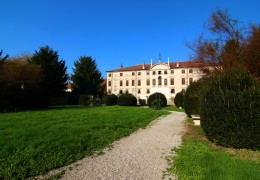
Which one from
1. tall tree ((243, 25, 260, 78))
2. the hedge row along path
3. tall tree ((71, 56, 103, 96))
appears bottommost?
the hedge row along path

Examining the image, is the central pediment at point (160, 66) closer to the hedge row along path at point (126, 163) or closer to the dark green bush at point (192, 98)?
the dark green bush at point (192, 98)

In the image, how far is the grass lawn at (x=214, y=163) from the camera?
194 inches

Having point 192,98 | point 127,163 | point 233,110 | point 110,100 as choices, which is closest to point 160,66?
point 110,100

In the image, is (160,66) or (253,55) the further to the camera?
(160,66)

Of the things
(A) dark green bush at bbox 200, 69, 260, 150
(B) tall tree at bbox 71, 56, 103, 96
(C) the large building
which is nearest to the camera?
(A) dark green bush at bbox 200, 69, 260, 150

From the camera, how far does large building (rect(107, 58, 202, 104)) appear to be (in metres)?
64.8

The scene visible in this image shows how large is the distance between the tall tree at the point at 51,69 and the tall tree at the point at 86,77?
631 centimetres

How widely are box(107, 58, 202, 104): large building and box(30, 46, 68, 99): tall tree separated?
26.6 meters

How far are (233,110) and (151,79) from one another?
60.9 metres

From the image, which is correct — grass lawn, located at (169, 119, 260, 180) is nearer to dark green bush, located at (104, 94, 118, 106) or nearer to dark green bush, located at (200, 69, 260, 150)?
dark green bush, located at (200, 69, 260, 150)

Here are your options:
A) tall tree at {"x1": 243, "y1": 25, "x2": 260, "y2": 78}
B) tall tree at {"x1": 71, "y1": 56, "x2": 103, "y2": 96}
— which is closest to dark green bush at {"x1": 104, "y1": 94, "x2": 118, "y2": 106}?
tall tree at {"x1": 71, "y1": 56, "x2": 103, "y2": 96}

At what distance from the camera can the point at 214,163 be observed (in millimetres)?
5777

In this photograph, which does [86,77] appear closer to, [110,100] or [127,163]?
[110,100]

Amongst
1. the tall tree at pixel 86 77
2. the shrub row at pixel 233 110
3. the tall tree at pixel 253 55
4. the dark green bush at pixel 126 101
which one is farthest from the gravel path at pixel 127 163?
the tall tree at pixel 86 77
